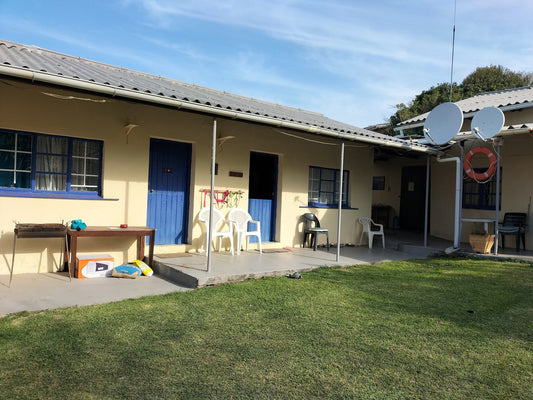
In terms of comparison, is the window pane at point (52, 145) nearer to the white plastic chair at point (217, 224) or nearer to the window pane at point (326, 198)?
the white plastic chair at point (217, 224)

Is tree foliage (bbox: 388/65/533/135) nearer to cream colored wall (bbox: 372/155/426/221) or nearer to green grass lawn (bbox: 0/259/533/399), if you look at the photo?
cream colored wall (bbox: 372/155/426/221)

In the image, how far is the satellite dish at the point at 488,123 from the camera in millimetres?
7641

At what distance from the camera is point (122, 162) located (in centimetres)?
635

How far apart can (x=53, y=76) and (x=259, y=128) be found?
4.22m

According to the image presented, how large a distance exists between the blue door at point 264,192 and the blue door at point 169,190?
154cm

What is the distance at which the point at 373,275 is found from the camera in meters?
6.35

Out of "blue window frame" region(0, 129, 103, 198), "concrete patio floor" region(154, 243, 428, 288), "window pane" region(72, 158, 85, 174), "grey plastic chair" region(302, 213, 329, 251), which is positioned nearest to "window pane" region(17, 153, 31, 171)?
"blue window frame" region(0, 129, 103, 198)

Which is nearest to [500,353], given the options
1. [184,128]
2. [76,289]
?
[76,289]

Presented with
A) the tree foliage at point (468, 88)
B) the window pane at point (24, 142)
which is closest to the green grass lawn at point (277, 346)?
the window pane at point (24, 142)

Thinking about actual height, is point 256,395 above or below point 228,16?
below

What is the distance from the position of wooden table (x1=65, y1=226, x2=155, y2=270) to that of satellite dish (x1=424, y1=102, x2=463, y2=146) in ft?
21.1

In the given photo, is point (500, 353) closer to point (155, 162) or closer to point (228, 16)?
point (155, 162)

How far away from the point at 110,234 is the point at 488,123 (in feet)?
24.2

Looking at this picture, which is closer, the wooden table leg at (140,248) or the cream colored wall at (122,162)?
the cream colored wall at (122,162)
